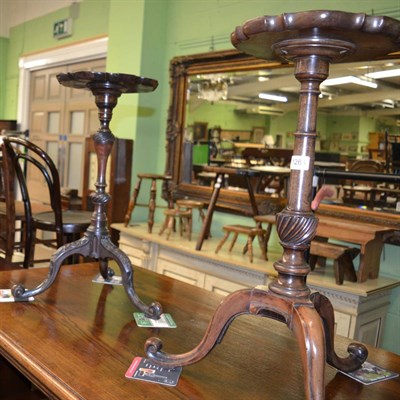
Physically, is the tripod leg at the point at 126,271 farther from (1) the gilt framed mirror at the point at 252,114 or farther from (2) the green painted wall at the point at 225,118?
(2) the green painted wall at the point at 225,118

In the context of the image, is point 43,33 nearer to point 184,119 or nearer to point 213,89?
point 184,119

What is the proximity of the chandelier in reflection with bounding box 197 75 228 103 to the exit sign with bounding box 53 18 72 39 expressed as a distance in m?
2.33

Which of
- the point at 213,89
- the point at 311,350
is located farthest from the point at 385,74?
the point at 311,350

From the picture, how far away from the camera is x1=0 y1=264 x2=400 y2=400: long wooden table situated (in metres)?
0.86

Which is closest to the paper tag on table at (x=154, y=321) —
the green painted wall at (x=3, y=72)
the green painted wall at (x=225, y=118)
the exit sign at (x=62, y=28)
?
the green painted wall at (x=225, y=118)

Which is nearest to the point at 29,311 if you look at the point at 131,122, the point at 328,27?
the point at 328,27

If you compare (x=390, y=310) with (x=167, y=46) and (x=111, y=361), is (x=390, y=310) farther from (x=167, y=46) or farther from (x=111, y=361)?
(x=167, y=46)

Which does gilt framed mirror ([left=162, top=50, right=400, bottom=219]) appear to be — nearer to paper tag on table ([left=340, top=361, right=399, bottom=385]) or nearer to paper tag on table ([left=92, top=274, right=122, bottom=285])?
paper tag on table ([left=92, top=274, right=122, bottom=285])

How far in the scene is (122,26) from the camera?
3.86m

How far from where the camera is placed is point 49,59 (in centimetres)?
552

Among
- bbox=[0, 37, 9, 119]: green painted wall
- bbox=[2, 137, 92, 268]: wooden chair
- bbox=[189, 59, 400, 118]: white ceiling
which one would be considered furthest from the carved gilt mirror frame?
Answer: bbox=[0, 37, 9, 119]: green painted wall

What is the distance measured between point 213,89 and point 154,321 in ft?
8.03

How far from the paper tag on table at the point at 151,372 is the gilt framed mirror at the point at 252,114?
4.72 ft

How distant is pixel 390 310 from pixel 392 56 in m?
1.30
